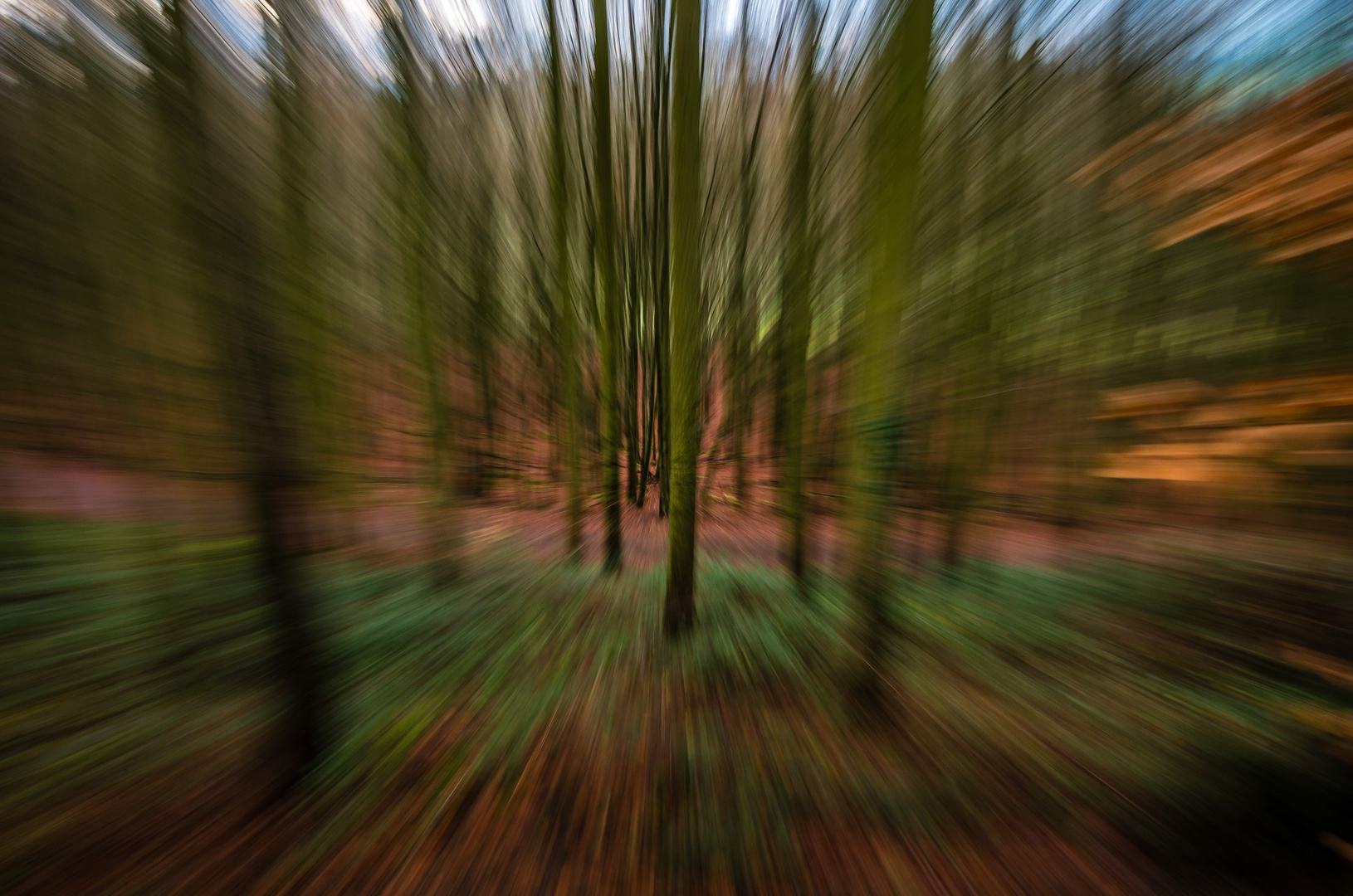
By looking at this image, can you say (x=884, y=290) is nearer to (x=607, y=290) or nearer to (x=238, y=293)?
(x=238, y=293)

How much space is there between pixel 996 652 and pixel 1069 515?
4.81 m

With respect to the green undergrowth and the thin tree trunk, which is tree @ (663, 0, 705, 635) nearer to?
the green undergrowth

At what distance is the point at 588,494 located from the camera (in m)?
5.67

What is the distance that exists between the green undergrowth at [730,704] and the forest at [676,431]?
0.03m

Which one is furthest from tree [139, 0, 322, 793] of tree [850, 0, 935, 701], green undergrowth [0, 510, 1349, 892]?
tree [850, 0, 935, 701]

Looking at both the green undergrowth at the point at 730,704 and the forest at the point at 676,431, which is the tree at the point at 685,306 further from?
the green undergrowth at the point at 730,704

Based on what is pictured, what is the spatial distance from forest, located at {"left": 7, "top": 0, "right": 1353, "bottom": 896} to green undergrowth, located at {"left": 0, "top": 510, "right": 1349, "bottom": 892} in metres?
0.03

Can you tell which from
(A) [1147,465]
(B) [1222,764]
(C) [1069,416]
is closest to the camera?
(A) [1147,465]

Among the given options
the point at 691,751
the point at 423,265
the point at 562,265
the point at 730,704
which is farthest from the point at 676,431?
the point at 423,265

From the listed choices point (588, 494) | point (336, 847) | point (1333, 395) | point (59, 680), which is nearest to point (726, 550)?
point (588, 494)

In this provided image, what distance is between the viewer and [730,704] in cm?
286

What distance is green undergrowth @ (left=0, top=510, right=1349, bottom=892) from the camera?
6.75 feet

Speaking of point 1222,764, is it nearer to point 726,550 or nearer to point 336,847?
point 336,847

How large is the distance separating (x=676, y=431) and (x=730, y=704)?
2027 mm
